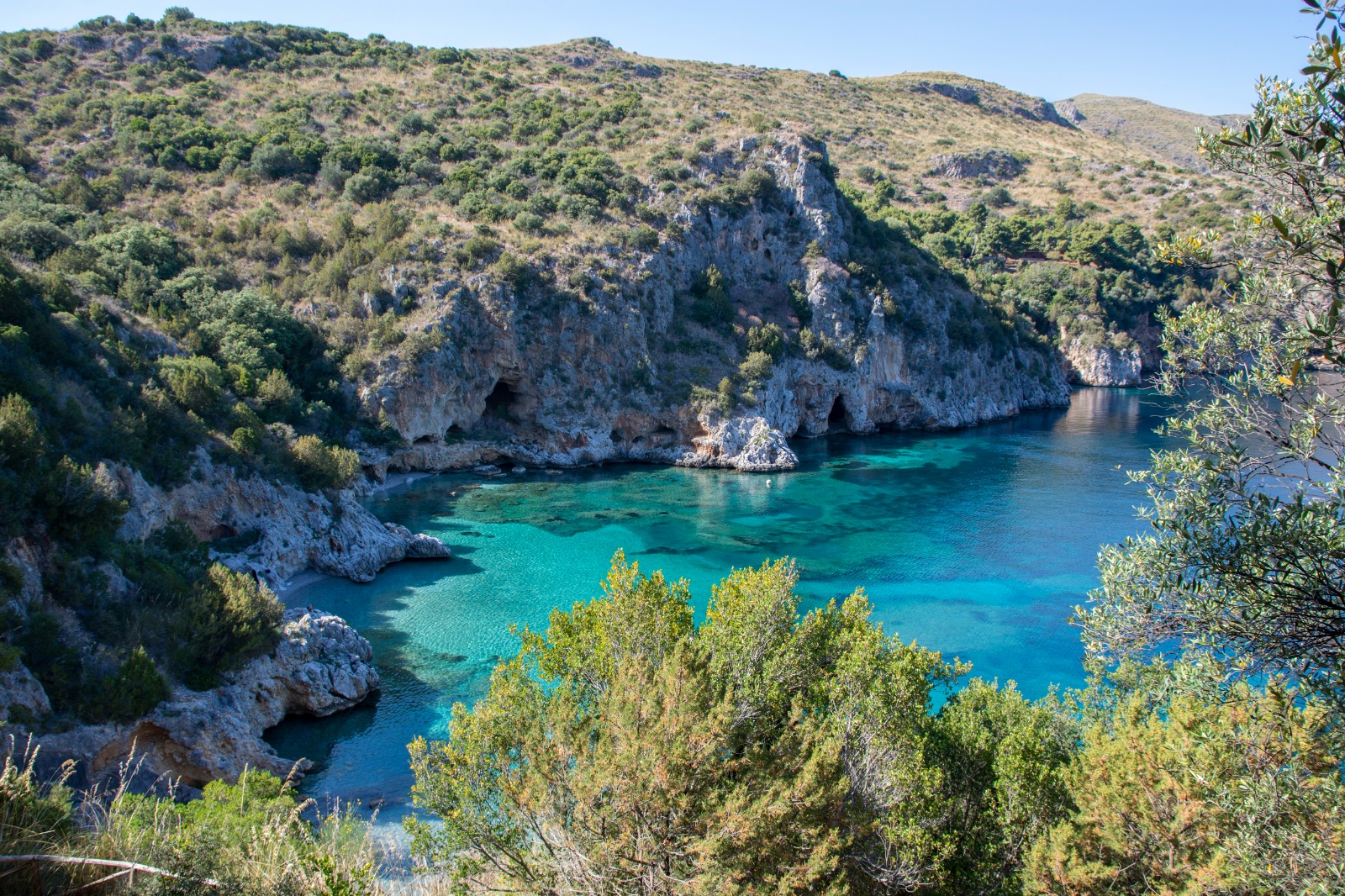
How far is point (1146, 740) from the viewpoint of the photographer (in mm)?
7184

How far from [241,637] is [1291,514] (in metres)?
16.7

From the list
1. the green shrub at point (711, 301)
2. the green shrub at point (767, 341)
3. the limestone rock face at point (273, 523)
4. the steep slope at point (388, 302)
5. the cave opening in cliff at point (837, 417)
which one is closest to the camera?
the steep slope at point (388, 302)

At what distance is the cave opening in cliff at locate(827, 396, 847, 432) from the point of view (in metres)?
48.8

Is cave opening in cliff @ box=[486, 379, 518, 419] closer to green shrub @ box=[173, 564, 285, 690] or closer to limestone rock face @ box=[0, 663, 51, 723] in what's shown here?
green shrub @ box=[173, 564, 285, 690]

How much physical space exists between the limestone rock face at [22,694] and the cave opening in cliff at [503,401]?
29204 millimetres

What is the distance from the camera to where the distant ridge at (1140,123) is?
342 feet

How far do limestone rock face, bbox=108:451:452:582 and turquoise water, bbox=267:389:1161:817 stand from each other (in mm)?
825

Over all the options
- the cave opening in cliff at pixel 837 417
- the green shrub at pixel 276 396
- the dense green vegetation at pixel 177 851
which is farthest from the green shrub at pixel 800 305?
the dense green vegetation at pixel 177 851

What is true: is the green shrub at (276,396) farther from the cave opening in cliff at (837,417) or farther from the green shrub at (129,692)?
the cave opening in cliff at (837,417)

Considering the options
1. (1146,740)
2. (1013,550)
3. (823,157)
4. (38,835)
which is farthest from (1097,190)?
(38,835)

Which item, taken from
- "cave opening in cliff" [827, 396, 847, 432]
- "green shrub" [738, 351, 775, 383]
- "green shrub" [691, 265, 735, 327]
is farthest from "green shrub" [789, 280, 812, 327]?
"green shrub" [738, 351, 775, 383]

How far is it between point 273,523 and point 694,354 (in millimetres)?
26366

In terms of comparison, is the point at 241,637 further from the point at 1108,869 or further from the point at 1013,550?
the point at 1013,550

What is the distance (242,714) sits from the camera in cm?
1352
